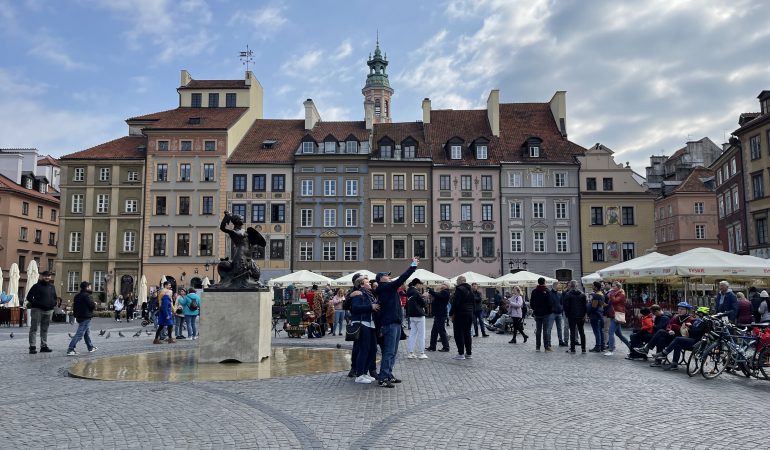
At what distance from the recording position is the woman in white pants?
46.1 ft

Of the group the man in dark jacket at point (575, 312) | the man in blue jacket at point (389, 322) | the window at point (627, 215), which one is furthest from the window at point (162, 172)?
the man in blue jacket at point (389, 322)

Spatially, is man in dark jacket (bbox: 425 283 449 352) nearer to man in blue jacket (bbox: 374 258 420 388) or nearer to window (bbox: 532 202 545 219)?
man in blue jacket (bbox: 374 258 420 388)

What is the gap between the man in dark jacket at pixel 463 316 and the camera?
1420cm

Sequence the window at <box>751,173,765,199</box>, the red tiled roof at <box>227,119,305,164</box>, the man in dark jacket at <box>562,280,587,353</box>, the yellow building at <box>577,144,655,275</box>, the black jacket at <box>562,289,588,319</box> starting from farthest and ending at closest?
1. the red tiled roof at <box>227,119,305,164</box>
2. the yellow building at <box>577,144,655,275</box>
3. the window at <box>751,173,765,199</box>
4. the black jacket at <box>562,289,588,319</box>
5. the man in dark jacket at <box>562,280,587,353</box>

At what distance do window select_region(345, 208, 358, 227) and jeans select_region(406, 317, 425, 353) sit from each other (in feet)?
106

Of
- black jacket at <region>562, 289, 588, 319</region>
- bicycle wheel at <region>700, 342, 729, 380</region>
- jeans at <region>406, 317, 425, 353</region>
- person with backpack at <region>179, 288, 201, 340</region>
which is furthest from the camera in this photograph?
person with backpack at <region>179, 288, 201, 340</region>

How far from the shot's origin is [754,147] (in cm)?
3972

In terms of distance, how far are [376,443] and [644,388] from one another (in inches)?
225

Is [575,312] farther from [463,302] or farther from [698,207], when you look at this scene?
[698,207]

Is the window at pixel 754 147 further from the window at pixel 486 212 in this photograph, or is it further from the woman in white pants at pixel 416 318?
the woman in white pants at pixel 416 318

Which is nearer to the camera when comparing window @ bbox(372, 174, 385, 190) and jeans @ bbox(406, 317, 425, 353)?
jeans @ bbox(406, 317, 425, 353)

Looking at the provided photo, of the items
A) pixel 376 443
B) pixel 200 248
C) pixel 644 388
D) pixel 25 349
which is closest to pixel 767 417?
pixel 644 388

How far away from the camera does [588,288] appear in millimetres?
45781

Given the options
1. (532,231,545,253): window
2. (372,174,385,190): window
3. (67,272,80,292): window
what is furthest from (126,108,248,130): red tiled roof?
(532,231,545,253): window
